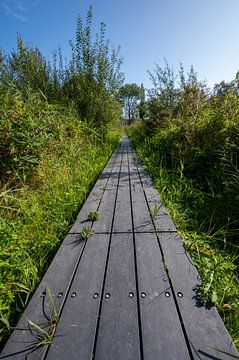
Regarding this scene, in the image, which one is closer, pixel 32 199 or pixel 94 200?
pixel 32 199

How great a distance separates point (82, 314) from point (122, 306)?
0.21 metres

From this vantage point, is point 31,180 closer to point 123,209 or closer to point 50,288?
point 123,209

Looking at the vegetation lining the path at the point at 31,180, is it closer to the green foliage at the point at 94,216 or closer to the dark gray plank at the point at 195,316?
the green foliage at the point at 94,216

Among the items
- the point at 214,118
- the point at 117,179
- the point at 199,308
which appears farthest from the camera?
the point at 214,118

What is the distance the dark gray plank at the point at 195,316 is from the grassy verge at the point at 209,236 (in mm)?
68

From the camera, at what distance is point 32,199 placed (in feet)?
7.91

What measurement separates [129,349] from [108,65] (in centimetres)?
745

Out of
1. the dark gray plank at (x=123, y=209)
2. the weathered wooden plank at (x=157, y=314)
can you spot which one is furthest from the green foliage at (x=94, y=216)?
the weathered wooden plank at (x=157, y=314)

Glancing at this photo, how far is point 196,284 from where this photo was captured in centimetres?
121

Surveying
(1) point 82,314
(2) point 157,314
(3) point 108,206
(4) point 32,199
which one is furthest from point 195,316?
(4) point 32,199

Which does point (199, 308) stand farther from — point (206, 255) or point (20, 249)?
point (20, 249)

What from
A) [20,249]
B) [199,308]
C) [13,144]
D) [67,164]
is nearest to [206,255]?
[199,308]

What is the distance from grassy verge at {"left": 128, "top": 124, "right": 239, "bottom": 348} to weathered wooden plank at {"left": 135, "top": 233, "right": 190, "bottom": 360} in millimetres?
217

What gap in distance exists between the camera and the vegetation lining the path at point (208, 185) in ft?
4.44
